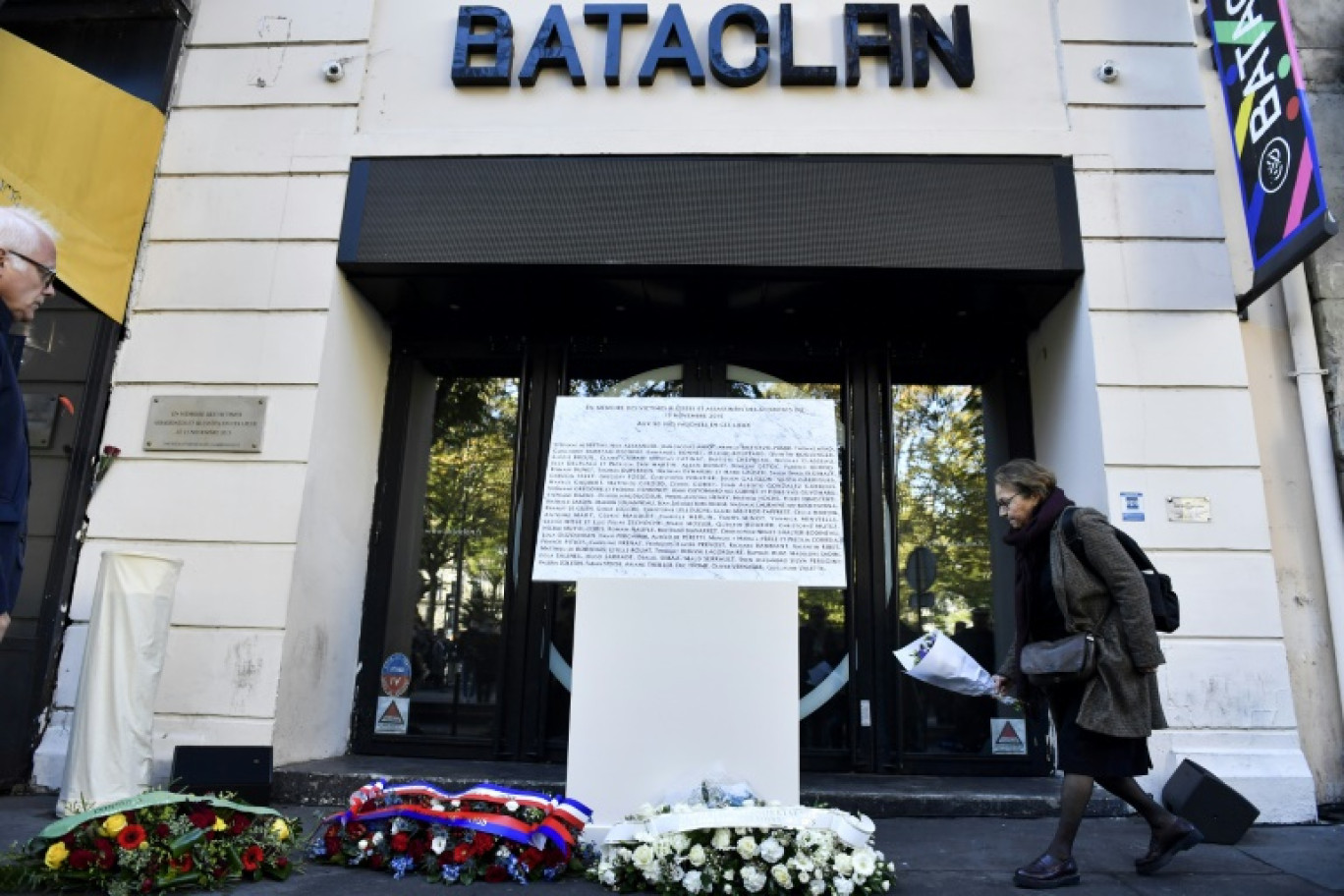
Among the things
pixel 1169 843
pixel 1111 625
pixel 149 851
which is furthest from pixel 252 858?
pixel 1169 843

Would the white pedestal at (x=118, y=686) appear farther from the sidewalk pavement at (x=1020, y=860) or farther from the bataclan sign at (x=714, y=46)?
the bataclan sign at (x=714, y=46)

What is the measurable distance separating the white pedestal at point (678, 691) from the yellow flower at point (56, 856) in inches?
79.2

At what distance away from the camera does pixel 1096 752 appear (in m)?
3.69

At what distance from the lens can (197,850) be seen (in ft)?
11.7

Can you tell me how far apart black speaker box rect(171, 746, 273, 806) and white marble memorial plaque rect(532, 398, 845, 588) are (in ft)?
7.62

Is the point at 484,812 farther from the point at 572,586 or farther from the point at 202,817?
the point at 572,586

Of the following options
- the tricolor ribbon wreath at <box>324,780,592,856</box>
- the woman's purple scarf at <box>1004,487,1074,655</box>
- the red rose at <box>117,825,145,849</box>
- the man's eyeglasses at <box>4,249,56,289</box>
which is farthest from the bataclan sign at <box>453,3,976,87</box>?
the red rose at <box>117,825,145,849</box>

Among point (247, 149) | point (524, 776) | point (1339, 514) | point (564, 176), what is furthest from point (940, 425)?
point (247, 149)

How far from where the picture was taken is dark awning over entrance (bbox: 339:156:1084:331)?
6.00m

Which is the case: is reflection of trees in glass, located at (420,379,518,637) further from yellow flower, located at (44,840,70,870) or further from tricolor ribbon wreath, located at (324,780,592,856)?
yellow flower, located at (44,840,70,870)

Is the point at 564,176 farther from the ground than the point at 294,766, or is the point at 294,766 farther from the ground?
the point at 564,176

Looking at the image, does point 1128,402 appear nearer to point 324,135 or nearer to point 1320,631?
point 1320,631

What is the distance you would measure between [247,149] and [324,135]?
59 cm

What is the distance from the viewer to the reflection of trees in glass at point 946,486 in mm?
6441
